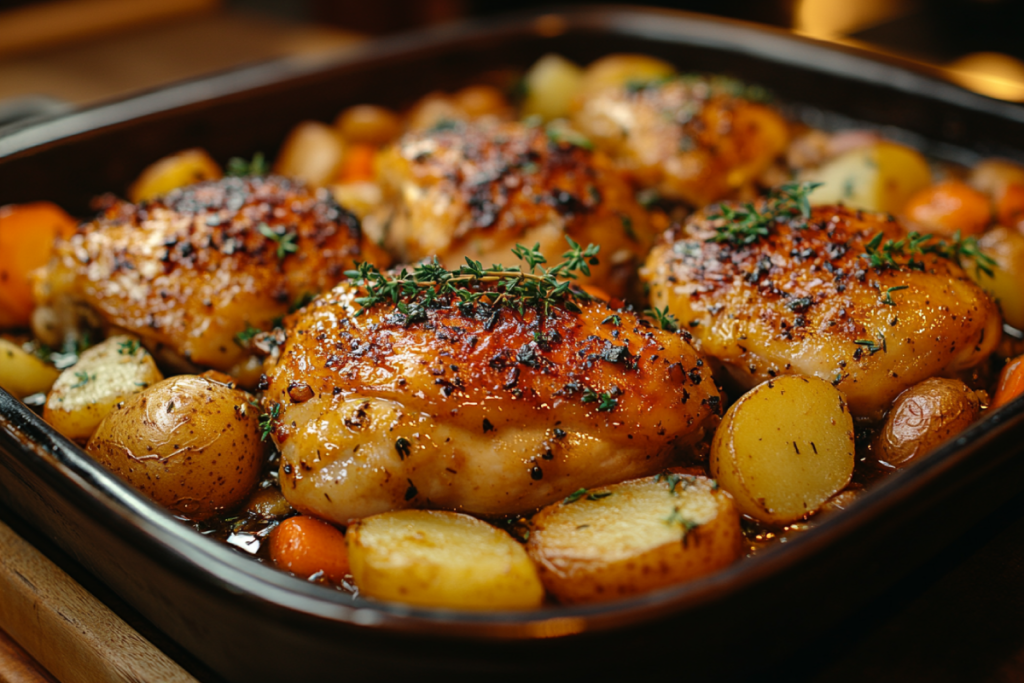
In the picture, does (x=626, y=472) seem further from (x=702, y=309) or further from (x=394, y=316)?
(x=394, y=316)

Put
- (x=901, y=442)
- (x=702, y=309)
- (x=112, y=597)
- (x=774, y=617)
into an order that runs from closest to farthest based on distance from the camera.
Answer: (x=774, y=617), (x=112, y=597), (x=901, y=442), (x=702, y=309)

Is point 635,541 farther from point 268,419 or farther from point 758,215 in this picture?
point 758,215

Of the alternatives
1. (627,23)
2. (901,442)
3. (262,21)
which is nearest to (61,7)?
(262,21)

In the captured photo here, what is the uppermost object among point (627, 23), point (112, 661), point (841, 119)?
point (627, 23)

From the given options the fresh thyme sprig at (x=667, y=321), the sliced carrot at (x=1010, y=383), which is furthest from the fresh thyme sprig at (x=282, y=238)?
the sliced carrot at (x=1010, y=383)

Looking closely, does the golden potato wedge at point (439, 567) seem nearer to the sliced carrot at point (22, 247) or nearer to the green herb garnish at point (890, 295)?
the green herb garnish at point (890, 295)

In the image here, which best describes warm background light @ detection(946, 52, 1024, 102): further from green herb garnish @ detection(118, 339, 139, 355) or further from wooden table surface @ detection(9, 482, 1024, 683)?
green herb garnish @ detection(118, 339, 139, 355)

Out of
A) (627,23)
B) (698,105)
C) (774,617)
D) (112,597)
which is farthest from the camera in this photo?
(627,23)
